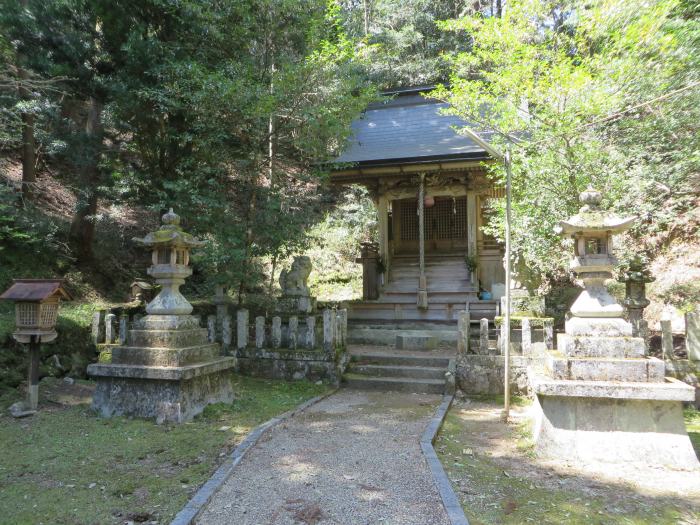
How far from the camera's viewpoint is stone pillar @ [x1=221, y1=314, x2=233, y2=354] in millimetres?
8352

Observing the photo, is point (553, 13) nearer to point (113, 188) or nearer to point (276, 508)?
point (113, 188)

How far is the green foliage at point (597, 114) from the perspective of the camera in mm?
7250

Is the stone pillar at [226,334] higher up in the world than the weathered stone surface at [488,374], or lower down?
higher up

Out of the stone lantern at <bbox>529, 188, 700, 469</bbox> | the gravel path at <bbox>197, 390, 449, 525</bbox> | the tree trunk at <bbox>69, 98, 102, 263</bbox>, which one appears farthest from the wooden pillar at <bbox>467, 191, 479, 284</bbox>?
the tree trunk at <bbox>69, 98, 102, 263</bbox>

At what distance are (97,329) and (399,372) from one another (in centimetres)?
553

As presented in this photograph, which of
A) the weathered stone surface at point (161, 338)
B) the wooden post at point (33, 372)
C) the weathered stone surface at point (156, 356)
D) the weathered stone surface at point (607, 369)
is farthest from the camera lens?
the wooden post at point (33, 372)

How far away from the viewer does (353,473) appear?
4031mm

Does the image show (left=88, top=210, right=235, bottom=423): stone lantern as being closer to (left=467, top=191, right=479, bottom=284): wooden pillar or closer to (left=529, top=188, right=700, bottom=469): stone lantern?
(left=529, top=188, right=700, bottom=469): stone lantern

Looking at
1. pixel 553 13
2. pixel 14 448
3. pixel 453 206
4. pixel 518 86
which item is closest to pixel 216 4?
pixel 518 86

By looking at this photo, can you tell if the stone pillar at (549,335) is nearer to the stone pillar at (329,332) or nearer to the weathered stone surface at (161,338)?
the stone pillar at (329,332)

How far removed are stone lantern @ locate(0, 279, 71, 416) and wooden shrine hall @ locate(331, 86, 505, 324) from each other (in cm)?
655

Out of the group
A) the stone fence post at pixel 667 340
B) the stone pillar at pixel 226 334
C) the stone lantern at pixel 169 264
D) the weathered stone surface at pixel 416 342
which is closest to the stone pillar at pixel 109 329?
the stone pillar at pixel 226 334

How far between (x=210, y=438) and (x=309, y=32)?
7786mm

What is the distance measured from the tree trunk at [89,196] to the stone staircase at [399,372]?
714cm
